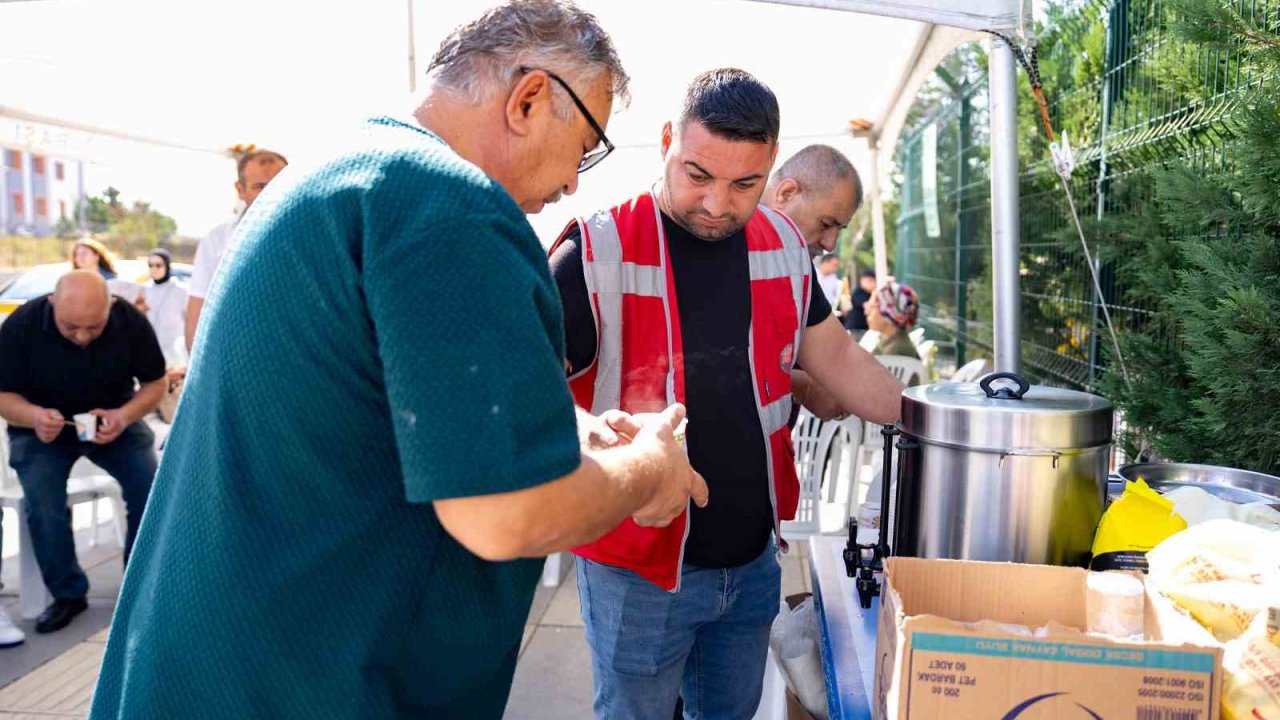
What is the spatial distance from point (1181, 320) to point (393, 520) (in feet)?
6.77

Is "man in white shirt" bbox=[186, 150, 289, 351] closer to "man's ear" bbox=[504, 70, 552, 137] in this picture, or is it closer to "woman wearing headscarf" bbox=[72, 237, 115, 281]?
"woman wearing headscarf" bbox=[72, 237, 115, 281]

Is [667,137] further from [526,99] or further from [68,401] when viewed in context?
[68,401]

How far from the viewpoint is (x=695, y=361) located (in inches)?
83.0

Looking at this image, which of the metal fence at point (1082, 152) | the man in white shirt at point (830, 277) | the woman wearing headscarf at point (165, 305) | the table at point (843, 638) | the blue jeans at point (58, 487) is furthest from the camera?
the man in white shirt at point (830, 277)

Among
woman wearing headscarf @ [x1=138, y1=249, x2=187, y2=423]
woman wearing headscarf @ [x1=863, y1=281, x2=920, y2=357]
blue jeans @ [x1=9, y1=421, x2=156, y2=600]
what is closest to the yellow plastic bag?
woman wearing headscarf @ [x1=863, y1=281, x2=920, y2=357]

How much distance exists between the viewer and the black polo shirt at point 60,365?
4574 millimetres

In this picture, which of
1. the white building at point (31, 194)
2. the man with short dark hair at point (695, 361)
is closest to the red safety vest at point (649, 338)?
the man with short dark hair at point (695, 361)

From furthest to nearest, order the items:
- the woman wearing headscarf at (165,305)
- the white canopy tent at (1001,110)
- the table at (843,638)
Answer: the woman wearing headscarf at (165,305) → the white canopy tent at (1001,110) → the table at (843,638)

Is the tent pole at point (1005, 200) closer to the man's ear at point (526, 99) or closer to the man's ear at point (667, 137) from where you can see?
the man's ear at point (667, 137)

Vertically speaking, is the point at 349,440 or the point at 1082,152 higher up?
the point at 1082,152

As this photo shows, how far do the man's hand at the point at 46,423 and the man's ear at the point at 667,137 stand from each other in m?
3.65

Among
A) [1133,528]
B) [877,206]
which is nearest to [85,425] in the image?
[1133,528]

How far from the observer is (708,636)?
2.29 metres

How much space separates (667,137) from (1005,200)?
3.54 feet
